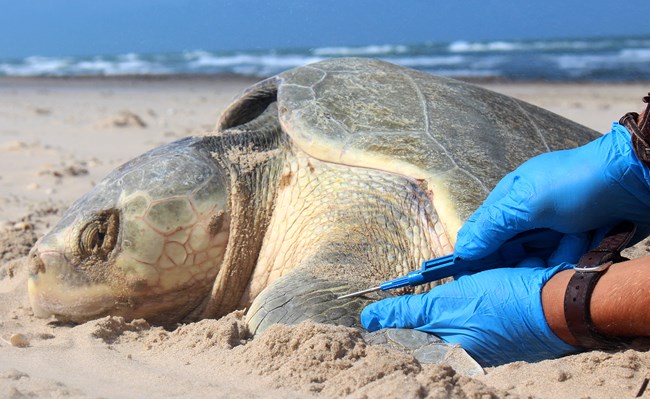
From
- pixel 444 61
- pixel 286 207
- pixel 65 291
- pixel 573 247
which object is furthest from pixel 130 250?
pixel 444 61

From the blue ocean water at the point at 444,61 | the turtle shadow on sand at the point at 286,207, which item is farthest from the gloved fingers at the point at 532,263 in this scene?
the blue ocean water at the point at 444,61

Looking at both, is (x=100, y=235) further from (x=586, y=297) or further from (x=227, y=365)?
(x=586, y=297)

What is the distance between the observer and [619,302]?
5.81 feet

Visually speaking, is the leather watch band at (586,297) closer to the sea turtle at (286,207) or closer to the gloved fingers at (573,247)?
the gloved fingers at (573,247)

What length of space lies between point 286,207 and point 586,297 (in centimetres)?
130

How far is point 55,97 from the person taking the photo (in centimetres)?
1222

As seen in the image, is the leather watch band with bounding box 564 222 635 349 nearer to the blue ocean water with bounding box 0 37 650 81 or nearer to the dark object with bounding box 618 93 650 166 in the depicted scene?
the dark object with bounding box 618 93 650 166

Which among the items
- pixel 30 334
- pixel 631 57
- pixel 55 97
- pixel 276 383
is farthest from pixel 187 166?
pixel 631 57

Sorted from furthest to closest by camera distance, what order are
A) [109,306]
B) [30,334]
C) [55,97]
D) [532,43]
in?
1. [532,43]
2. [55,97]
3. [109,306]
4. [30,334]

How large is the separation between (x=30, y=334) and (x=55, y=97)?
1059cm

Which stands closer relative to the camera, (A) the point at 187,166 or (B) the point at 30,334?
(B) the point at 30,334

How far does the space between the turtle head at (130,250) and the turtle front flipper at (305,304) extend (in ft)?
1.56

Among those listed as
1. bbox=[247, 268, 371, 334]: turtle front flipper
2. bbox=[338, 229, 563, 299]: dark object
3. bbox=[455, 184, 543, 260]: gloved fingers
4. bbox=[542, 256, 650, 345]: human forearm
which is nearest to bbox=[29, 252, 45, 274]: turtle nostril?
bbox=[247, 268, 371, 334]: turtle front flipper

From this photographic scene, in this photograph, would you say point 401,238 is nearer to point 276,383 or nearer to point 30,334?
point 276,383
